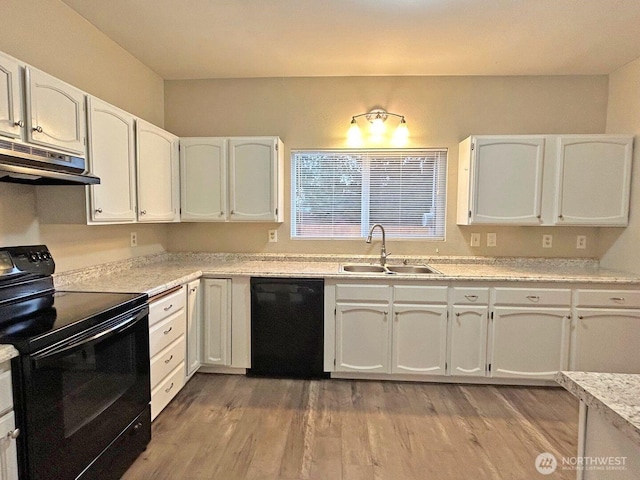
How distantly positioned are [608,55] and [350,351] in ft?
10.1

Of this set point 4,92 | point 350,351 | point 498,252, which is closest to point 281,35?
point 4,92

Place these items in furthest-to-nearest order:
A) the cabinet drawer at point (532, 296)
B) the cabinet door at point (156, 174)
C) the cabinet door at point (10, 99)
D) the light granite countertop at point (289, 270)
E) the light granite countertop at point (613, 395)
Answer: the cabinet drawer at point (532, 296)
the cabinet door at point (156, 174)
the light granite countertop at point (289, 270)
the cabinet door at point (10, 99)
the light granite countertop at point (613, 395)

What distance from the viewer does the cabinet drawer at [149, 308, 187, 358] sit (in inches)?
79.2

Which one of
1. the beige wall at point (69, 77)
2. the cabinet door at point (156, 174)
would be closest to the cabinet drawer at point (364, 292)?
the cabinet door at point (156, 174)

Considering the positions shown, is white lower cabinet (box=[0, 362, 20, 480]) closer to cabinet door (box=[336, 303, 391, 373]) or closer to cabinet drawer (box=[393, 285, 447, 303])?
cabinet door (box=[336, 303, 391, 373])

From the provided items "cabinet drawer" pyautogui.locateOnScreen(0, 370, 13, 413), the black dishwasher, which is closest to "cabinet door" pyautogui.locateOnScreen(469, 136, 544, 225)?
the black dishwasher

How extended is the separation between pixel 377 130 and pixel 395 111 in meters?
0.25

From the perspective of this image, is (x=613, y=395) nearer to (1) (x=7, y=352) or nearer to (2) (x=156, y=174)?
(1) (x=7, y=352)

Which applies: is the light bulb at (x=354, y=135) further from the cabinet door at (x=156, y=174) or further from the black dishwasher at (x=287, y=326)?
the cabinet door at (x=156, y=174)

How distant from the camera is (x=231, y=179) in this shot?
2908 mm

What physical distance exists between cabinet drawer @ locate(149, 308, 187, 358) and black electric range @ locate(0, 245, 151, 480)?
5.2 inches

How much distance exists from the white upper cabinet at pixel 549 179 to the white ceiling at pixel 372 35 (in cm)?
65

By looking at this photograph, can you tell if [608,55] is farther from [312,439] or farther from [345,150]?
[312,439]

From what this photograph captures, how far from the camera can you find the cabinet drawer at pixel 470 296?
254cm
